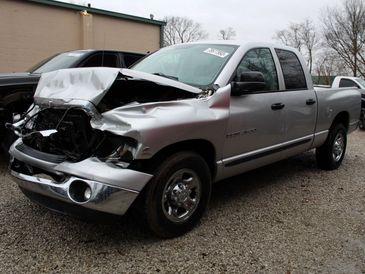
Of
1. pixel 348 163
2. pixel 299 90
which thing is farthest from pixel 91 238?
pixel 348 163

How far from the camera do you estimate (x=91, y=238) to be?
11.8ft

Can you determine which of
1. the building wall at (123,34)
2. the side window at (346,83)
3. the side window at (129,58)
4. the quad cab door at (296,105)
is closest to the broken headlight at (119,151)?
the quad cab door at (296,105)

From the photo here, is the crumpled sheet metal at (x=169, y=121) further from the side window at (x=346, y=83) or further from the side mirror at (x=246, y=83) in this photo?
the side window at (x=346, y=83)

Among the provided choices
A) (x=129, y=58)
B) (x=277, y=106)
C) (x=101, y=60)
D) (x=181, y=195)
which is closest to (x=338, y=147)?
(x=277, y=106)

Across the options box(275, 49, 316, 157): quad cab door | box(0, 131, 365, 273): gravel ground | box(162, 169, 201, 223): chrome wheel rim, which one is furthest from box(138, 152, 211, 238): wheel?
box(275, 49, 316, 157): quad cab door

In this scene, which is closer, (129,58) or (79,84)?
(79,84)

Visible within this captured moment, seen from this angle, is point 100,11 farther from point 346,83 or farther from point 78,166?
point 78,166

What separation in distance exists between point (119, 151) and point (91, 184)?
0.34 metres

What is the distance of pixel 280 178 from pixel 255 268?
2752 millimetres

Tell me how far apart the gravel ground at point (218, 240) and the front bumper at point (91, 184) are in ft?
0.95

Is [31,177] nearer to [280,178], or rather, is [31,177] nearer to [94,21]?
[280,178]

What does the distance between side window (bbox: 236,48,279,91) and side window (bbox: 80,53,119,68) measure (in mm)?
3329

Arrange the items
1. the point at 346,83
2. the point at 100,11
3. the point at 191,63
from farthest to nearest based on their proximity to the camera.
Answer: the point at 100,11 → the point at 346,83 → the point at 191,63

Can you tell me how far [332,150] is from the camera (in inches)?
246
